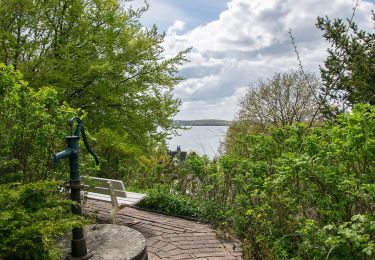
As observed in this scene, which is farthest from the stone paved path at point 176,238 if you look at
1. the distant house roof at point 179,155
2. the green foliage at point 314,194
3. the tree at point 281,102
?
the tree at point 281,102

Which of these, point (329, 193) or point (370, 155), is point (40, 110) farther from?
point (370, 155)

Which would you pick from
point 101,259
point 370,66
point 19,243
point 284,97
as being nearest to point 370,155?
point 101,259

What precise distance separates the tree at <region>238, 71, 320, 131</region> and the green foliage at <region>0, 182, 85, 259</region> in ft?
73.1

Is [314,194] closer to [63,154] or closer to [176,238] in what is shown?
[63,154]

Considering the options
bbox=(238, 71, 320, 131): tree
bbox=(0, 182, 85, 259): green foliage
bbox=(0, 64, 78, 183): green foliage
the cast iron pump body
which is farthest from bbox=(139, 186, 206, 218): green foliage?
bbox=(238, 71, 320, 131): tree

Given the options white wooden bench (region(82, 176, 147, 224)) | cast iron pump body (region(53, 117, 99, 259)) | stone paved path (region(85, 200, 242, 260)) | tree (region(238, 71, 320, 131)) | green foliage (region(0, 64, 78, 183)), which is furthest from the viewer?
tree (region(238, 71, 320, 131))

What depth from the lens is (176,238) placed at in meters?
5.64

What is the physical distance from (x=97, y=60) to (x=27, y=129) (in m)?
3.58

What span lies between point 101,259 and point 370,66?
Result: 11150 mm

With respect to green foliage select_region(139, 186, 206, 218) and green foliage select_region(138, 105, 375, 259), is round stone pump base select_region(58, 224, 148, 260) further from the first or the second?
green foliage select_region(139, 186, 206, 218)

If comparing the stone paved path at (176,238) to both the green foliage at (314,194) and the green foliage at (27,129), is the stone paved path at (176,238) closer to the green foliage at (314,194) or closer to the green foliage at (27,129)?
the green foliage at (314,194)

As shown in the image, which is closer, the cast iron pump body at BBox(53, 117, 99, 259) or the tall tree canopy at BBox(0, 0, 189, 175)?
the cast iron pump body at BBox(53, 117, 99, 259)

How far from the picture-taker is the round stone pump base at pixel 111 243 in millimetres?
3588

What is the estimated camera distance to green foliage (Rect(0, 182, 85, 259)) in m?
2.66
